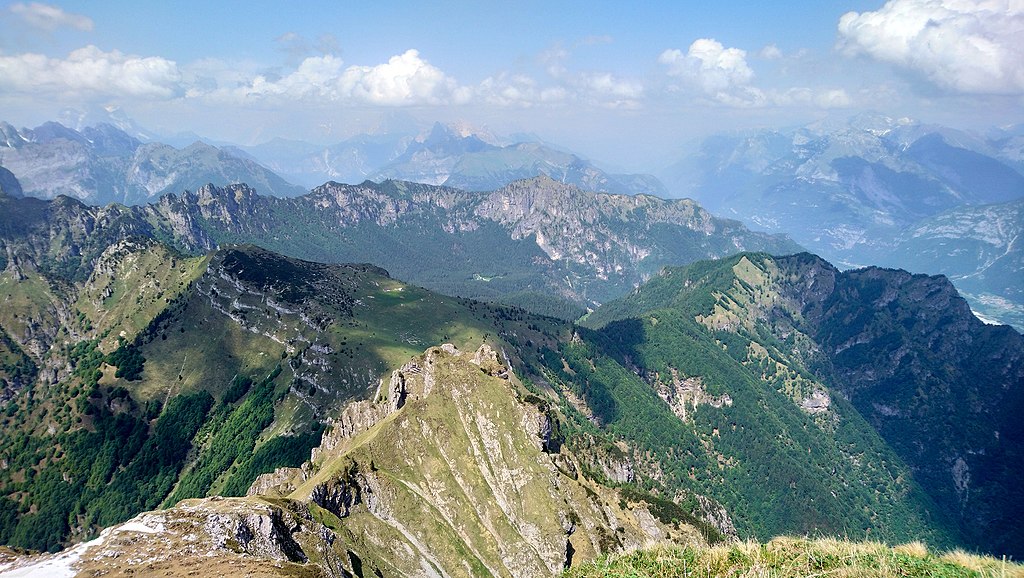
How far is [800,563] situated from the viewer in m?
27.2

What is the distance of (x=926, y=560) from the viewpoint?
27.8 meters

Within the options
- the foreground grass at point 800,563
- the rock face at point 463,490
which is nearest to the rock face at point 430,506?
the rock face at point 463,490

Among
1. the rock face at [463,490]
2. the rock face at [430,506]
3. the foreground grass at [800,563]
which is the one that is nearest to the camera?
the foreground grass at [800,563]

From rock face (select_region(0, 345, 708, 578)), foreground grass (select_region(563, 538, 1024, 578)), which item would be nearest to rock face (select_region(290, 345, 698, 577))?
rock face (select_region(0, 345, 708, 578))

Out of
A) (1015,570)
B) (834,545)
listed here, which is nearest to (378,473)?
(834,545)

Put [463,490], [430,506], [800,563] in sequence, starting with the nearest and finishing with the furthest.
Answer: [800,563] → [430,506] → [463,490]

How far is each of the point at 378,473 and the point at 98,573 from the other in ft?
199

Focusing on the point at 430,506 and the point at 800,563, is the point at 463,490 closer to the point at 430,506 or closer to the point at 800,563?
the point at 430,506

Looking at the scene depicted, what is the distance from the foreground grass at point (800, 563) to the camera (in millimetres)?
25688

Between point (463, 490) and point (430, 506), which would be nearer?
point (430, 506)

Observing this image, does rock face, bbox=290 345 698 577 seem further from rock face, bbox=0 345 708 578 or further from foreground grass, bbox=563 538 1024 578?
foreground grass, bbox=563 538 1024 578

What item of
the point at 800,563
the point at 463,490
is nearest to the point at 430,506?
the point at 463,490

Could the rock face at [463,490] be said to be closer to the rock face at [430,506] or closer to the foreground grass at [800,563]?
the rock face at [430,506]

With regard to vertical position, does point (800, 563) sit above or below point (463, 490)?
above
